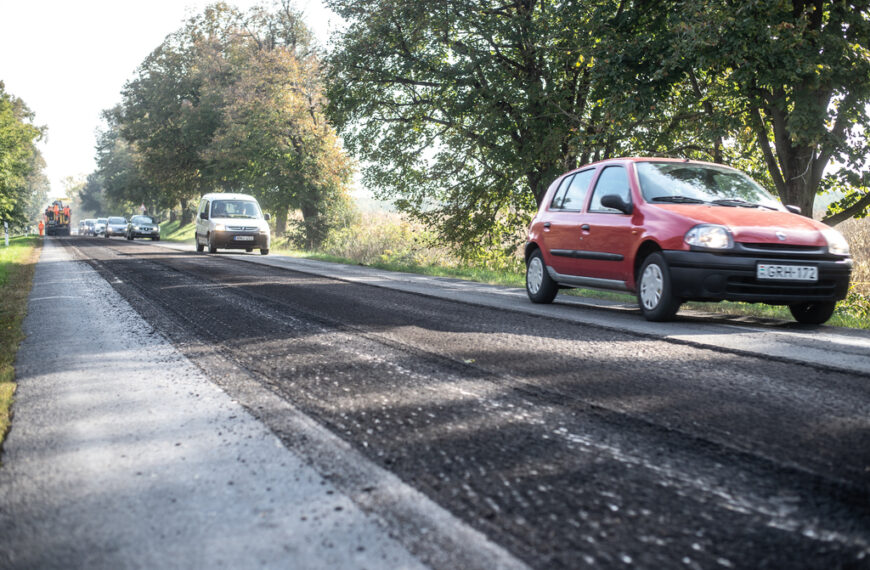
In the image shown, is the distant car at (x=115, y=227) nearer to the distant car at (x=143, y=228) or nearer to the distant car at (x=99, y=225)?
the distant car at (x=143, y=228)

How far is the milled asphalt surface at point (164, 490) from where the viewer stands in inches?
94.7

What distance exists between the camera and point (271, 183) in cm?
3922

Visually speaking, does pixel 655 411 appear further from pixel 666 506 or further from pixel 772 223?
pixel 772 223

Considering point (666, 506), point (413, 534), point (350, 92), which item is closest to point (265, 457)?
point (413, 534)

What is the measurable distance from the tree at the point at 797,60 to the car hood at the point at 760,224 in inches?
199

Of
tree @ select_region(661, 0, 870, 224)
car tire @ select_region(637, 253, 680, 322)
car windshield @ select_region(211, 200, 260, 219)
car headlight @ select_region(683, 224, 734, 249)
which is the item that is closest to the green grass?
car tire @ select_region(637, 253, 680, 322)

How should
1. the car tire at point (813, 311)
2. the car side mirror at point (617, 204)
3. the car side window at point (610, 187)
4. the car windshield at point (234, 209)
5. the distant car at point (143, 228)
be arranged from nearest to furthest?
the car tire at point (813, 311) → the car side mirror at point (617, 204) → the car side window at point (610, 187) → the car windshield at point (234, 209) → the distant car at point (143, 228)

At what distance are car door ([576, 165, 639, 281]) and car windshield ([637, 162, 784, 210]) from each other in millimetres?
285

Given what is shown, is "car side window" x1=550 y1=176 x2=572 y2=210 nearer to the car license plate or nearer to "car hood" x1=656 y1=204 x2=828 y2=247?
"car hood" x1=656 y1=204 x2=828 y2=247

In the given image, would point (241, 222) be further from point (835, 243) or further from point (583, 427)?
point (583, 427)

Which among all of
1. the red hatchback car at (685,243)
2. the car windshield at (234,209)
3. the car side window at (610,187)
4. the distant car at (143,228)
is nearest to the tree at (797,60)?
the red hatchback car at (685,243)

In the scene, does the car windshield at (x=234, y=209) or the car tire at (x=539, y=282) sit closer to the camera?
the car tire at (x=539, y=282)

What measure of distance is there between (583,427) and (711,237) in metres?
4.68

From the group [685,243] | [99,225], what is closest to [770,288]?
[685,243]
